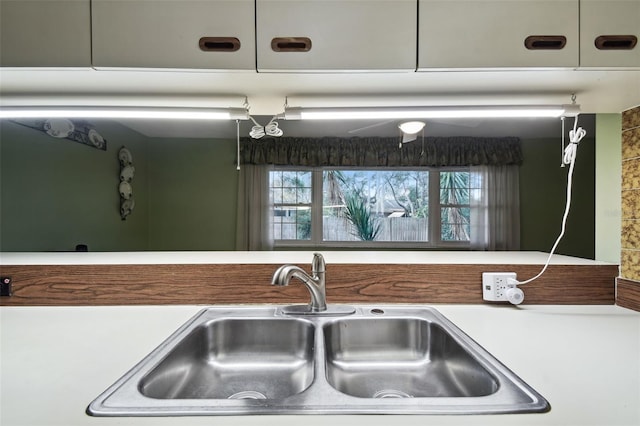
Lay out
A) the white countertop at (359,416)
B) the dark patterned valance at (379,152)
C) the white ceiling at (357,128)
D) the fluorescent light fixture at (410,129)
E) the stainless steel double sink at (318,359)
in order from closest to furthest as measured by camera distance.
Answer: the white countertop at (359,416) < the stainless steel double sink at (318,359) < the fluorescent light fixture at (410,129) < the white ceiling at (357,128) < the dark patterned valance at (379,152)

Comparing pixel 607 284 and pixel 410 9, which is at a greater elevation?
pixel 410 9

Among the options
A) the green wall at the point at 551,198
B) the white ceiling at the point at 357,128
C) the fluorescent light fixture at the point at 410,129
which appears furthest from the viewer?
the green wall at the point at 551,198

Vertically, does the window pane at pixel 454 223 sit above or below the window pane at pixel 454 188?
below

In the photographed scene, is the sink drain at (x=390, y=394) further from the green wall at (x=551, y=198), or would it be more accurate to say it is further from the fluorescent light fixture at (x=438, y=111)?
the green wall at (x=551, y=198)

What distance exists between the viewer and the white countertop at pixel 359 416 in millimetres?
485

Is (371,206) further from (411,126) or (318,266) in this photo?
(318,266)

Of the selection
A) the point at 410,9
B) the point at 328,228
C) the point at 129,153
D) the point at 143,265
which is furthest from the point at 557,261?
the point at 129,153

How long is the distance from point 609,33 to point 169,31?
1097mm

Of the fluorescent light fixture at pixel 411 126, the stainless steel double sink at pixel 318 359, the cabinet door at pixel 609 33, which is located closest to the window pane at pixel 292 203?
the fluorescent light fixture at pixel 411 126

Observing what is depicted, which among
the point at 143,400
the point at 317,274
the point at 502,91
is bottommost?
the point at 143,400

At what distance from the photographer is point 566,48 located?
0.76 m

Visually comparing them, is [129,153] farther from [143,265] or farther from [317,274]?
[317,274]

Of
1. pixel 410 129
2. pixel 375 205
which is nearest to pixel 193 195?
pixel 375 205

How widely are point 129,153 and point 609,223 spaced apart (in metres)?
4.22
